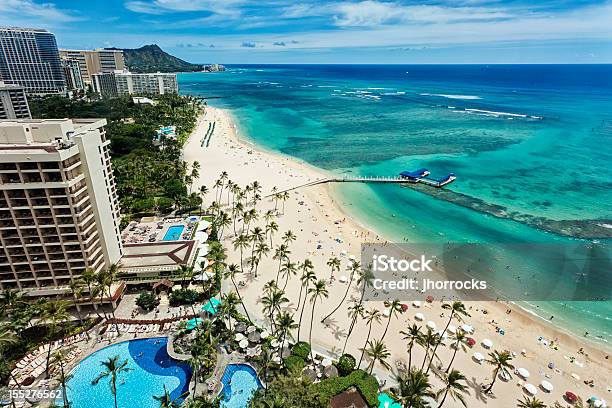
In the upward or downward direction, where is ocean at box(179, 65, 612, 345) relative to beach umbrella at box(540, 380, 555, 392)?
upward

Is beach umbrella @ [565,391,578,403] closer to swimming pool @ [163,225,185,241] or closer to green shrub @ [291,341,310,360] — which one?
green shrub @ [291,341,310,360]

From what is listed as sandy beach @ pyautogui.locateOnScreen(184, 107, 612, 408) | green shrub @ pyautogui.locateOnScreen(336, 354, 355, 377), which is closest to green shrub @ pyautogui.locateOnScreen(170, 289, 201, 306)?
sandy beach @ pyautogui.locateOnScreen(184, 107, 612, 408)

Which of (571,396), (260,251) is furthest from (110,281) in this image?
(571,396)

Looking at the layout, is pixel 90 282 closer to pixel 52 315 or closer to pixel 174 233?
pixel 52 315

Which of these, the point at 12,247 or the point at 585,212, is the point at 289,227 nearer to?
the point at 12,247

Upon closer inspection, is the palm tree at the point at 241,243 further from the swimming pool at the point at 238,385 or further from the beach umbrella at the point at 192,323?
the swimming pool at the point at 238,385

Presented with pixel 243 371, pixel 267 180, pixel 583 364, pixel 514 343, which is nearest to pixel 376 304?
pixel 514 343

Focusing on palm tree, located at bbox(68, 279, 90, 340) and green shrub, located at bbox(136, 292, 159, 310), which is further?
green shrub, located at bbox(136, 292, 159, 310)
